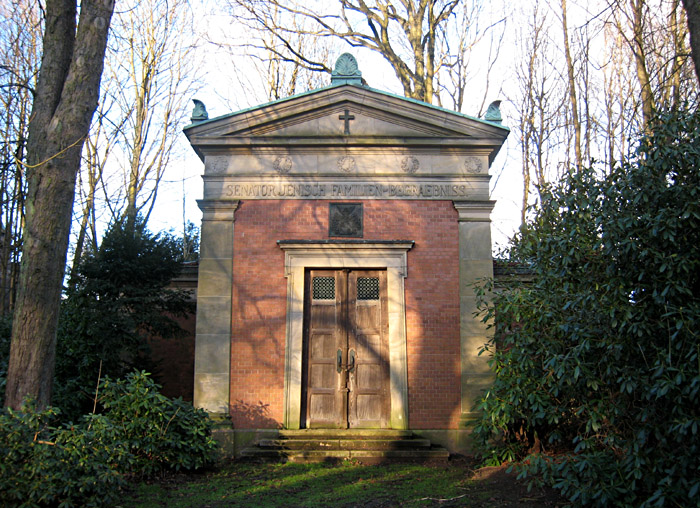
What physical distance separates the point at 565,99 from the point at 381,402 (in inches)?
565

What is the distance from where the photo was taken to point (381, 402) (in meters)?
10.0

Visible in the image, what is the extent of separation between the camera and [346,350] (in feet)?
33.3

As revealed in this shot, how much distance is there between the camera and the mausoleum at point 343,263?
9.95 meters

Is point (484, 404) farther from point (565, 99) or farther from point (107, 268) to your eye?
point (565, 99)

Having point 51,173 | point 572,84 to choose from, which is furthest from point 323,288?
point 572,84

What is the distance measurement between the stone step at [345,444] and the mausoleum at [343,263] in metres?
0.32

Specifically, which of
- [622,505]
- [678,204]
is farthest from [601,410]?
[678,204]

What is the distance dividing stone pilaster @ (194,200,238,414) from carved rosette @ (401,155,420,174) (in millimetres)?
3033

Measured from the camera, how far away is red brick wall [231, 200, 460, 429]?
992 cm

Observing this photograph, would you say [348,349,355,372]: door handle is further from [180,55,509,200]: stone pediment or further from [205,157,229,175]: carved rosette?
[205,157,229,175]: carved rosette

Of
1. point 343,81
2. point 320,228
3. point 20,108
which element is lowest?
point 320,228

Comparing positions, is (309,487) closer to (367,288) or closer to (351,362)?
(351,362)

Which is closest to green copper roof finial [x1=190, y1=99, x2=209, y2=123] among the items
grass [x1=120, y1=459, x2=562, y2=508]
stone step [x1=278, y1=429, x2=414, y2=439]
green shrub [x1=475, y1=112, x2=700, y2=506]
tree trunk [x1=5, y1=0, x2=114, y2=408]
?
tree trunk [x1=5, y1=0, x2=114, y2=408]

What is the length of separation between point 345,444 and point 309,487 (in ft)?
5.30
